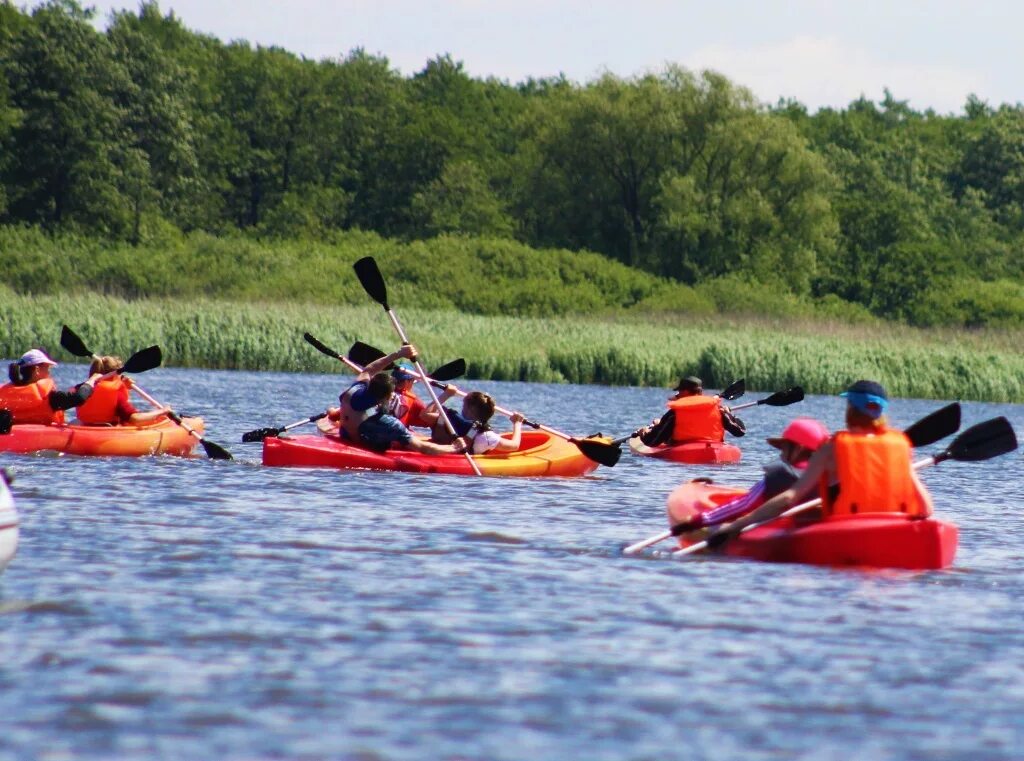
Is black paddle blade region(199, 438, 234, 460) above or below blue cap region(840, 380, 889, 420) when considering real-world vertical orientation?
below

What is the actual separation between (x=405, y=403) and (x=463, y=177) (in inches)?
1878

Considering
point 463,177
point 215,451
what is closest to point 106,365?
point 215,451

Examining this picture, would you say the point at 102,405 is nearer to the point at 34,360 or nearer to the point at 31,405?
the point at 31,405

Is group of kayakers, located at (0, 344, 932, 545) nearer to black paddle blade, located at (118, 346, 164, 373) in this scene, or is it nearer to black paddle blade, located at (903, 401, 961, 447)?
black paddle blade, located at (118, 346, 164, 373)

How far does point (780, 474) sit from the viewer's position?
30.6 ft

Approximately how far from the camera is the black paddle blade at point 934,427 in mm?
9898

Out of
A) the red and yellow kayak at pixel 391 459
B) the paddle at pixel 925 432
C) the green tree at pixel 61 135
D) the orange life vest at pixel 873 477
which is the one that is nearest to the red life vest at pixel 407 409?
the red and yellow kayak at pixel 391 459

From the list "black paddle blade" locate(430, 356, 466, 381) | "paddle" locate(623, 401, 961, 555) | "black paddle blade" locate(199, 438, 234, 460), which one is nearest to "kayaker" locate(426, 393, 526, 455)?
"black paddle blade" locate(430, 356, 466, 381)

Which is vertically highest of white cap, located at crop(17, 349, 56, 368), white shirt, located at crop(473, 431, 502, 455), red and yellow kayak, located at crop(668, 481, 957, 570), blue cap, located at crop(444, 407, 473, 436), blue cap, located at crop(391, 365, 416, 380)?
white cap, located at crop(17, 349, 56, 368)

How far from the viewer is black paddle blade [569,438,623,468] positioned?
1474 cm

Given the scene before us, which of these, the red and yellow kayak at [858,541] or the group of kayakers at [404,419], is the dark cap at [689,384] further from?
the red and yellow kayak at [858,541]

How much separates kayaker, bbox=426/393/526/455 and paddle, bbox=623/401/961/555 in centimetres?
436

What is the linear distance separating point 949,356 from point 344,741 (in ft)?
88.5

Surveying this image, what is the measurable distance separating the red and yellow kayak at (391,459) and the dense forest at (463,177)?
35.5 metres
